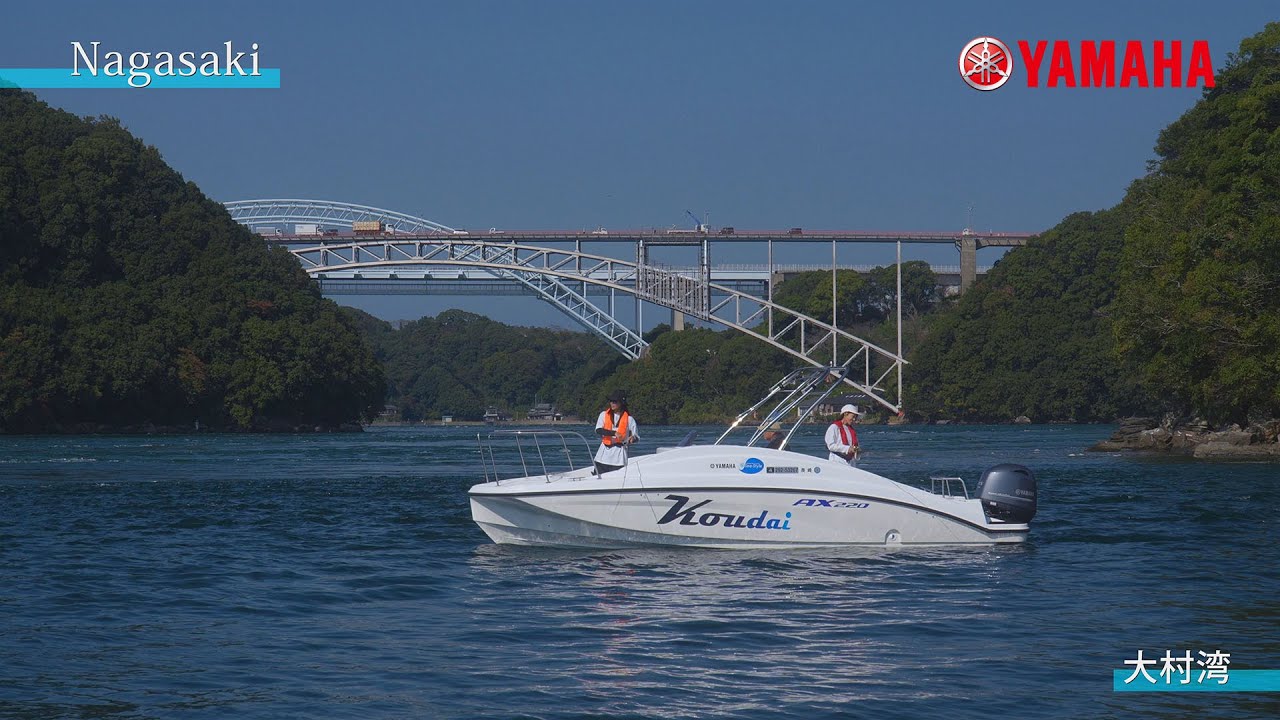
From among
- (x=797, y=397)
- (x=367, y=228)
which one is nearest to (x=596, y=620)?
(x=797, y=397)

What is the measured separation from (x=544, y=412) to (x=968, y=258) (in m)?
56.2

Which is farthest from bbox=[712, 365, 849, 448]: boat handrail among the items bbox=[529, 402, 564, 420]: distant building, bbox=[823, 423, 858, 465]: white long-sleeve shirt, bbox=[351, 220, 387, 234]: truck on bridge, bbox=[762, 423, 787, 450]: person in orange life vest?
bbox=[529, 402, 564, 420]: distant building

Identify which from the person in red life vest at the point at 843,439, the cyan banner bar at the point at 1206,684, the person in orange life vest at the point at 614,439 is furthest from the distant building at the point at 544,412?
the cyan banner bar at the point at 1206,684

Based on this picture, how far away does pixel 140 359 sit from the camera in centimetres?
6169

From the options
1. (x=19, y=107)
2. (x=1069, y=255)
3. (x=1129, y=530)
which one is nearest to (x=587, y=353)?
(x=1069, y=255)

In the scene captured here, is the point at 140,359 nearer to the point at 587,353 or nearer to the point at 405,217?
the point at 405,217

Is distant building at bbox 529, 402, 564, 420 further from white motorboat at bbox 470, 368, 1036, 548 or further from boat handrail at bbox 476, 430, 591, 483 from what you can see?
white motorboat at bbox 470, 368, 1036, 548

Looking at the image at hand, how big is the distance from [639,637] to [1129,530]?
9092mm

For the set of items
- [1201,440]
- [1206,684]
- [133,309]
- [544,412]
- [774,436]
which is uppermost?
[133,309]

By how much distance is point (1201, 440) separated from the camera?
36.9 metres

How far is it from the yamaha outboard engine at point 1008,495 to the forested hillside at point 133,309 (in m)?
50.9

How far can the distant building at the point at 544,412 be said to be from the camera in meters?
144

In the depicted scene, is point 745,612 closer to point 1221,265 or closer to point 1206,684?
point 1206,684

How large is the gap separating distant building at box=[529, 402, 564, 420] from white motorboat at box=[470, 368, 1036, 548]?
129302 millimetres
